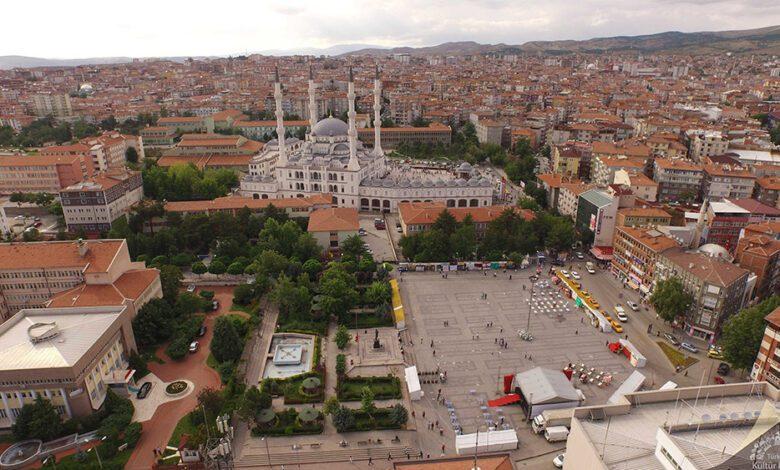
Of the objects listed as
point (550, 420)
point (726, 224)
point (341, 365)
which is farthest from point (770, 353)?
point (341, 365)

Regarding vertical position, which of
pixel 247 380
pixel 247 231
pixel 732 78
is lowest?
pixel 247 380

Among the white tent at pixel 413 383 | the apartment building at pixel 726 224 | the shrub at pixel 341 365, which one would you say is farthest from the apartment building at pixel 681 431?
the apartment building at pixel 726 224

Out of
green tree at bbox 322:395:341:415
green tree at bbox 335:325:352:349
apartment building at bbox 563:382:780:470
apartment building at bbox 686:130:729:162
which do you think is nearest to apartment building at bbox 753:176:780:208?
apartment building at bbox 686:130:729:162

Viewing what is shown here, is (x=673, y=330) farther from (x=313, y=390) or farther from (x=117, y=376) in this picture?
(x=117, y=376)

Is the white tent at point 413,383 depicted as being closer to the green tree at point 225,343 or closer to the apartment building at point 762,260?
the green tree at point 225,343

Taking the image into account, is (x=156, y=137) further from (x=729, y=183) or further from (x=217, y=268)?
(x=729, y=183)

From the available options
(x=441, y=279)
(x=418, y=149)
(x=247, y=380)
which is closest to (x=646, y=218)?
(x=441, y=279)

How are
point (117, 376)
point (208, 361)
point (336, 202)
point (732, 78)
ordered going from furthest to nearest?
point (732, 78), point (336, 202), point (208, 361), point (117, 376)
